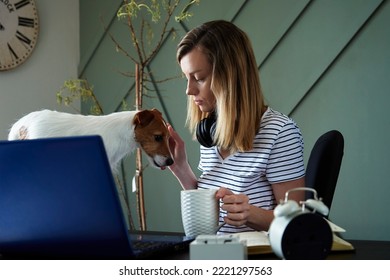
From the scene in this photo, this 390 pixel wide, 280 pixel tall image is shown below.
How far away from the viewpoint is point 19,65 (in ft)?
11.0

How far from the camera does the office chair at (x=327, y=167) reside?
159cm

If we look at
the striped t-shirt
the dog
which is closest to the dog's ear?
the dog

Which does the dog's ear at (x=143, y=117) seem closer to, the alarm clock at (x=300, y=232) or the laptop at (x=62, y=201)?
the laptop at (x=62, y=201)

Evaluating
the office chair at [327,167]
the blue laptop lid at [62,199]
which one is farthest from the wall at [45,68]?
the blue laptop lid at [62,199]

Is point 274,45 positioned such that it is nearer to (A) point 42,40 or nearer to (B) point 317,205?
(A) point 42,40

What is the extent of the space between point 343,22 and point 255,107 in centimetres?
116

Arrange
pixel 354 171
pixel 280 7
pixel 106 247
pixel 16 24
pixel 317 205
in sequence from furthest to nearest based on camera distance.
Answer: pixel 16 24, pixel 280 7, pixel 354 171, pixel 106 247, pixel 317 205

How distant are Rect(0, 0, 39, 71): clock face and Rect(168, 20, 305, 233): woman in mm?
1781

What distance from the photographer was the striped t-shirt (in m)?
1.64

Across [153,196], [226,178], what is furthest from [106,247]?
[153,196]

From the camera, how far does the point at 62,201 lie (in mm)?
950

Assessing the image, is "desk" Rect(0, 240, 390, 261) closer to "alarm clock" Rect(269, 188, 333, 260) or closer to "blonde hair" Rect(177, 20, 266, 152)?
"alarm clock" Rect(269, 188, 333, 260)

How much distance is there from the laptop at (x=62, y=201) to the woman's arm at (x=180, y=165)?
29.5 inches

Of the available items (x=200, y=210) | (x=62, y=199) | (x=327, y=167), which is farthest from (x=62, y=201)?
(x=327, y=167)
